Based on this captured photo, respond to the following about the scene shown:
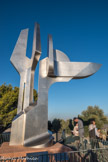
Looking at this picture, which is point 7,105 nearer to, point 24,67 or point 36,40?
point 24,67

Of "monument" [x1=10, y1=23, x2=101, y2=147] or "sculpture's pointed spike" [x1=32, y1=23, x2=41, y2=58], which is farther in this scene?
"sculpture's pointed spike" [x1=32, y1=23, x2=41, y2=58]

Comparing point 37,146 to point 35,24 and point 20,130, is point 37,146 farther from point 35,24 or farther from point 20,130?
point 35,24

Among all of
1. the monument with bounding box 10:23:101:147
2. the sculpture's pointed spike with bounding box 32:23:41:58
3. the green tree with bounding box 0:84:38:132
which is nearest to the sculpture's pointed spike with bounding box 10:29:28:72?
the monument with bounding box 10:23:101:147

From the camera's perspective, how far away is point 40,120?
5.77 meters

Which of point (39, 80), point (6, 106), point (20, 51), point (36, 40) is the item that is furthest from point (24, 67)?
A: point (6, 106)

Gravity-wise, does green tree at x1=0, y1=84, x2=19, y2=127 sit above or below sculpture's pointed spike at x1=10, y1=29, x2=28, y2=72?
below

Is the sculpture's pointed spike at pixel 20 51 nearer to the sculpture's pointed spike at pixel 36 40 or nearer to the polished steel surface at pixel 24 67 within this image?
the polished steel surface at pixel 24 67

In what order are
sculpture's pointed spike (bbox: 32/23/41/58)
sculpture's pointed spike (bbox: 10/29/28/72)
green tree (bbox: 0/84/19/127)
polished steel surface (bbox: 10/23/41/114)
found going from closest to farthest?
sculpture's pointed spike (bbox: 32/23/41/58), polished steel surface (bbox: 10/23/41/114), sculpture's pointed spike (bbox: 10/29/28/72), green tree (bbox: 0/84/19/127)

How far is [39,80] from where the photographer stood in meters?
6.43

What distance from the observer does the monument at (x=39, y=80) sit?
212 inches

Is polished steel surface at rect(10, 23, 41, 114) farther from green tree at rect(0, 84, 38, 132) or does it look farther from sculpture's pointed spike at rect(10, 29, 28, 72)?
green tree at rect(0, 84, 38, 132)

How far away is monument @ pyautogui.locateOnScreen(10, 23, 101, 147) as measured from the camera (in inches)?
212

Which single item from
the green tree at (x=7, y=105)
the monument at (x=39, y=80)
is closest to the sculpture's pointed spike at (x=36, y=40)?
the monument at (x=39, y=80)

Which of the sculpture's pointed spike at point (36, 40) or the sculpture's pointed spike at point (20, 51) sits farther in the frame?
the sculpture's pointed spike at point (20, 51)
